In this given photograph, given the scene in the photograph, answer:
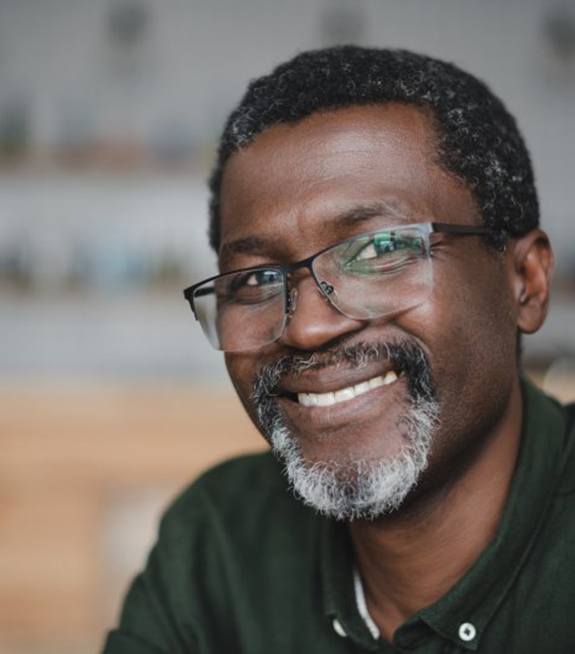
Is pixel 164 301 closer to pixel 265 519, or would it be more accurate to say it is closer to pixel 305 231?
pixel 265 519

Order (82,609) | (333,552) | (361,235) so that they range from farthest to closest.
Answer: (82,609) → (333,552) → (361,235)

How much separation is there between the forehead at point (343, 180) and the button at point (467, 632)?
0.53 m

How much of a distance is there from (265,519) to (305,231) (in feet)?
1.83

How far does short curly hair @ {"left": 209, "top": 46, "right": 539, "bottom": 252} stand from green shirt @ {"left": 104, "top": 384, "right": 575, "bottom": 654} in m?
0.30

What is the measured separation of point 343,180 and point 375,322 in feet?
0.63

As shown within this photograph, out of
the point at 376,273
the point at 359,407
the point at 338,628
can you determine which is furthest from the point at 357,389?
the point at 338,628

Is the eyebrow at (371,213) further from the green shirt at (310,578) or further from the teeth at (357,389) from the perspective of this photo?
the green shirt at (310,578)

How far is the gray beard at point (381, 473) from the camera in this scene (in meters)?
1.22

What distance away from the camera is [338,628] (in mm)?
1387

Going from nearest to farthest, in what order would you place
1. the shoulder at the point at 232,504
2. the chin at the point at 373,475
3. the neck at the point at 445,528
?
1. the chin at the point at 373,475
2. the neck at the point at 445,528
3. the shoulder at the point at 232,504

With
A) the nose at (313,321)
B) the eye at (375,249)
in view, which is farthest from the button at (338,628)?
the eye at (375,249)

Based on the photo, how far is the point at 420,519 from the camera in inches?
52.0

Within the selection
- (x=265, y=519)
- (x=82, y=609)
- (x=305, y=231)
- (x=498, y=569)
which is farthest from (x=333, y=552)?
(x=82, y=609)

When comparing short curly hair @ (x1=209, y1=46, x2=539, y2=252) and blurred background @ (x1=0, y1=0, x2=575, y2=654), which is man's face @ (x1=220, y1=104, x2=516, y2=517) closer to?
short curly hair @ (x1=209, y1=46, x2=539, y2=252)
